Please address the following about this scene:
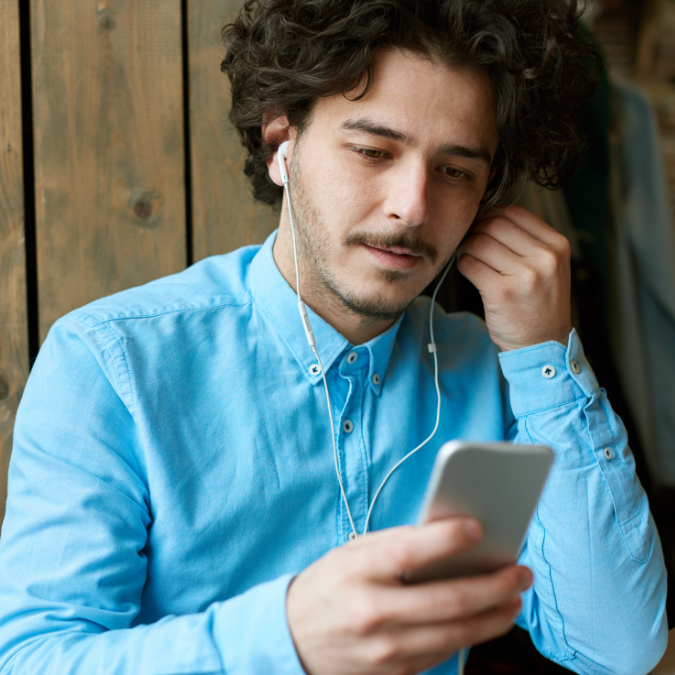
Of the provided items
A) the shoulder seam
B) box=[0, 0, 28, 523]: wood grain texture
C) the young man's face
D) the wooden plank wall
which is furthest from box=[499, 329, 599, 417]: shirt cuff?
box=[0, 0, 28, 523]: wood grain texture

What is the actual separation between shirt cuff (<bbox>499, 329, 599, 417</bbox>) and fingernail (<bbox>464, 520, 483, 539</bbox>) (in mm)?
578

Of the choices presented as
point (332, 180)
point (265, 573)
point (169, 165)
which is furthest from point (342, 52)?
point (265, 573)

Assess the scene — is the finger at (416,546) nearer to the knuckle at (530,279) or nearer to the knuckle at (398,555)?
the knuckle at (398,555)

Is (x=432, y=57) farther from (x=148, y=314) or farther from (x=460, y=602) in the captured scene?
(x=460, y=602)

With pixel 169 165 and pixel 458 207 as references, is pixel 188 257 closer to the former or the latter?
pixel 169 165

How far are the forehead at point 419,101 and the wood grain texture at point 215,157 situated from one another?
41cm

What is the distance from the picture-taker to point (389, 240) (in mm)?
1045

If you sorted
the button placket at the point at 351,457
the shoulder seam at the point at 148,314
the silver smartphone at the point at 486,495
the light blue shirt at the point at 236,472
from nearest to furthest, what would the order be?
the silver smartphone at the point at 486,495, the light blue shirt at the point at 236,472, the shoulder seam at the point at 148,314, the button placket at the point at 351,457

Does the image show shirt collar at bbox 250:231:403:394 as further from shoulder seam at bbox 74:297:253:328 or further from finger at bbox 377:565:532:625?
finger at bbox 377:565:532:625

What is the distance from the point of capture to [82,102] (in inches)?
50.6

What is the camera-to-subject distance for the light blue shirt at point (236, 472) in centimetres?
84

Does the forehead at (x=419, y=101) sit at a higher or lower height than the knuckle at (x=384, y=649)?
higher

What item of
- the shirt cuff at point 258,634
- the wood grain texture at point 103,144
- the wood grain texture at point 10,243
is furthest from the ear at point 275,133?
the shirt cuff at point 258,634

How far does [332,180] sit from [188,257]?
503mm
